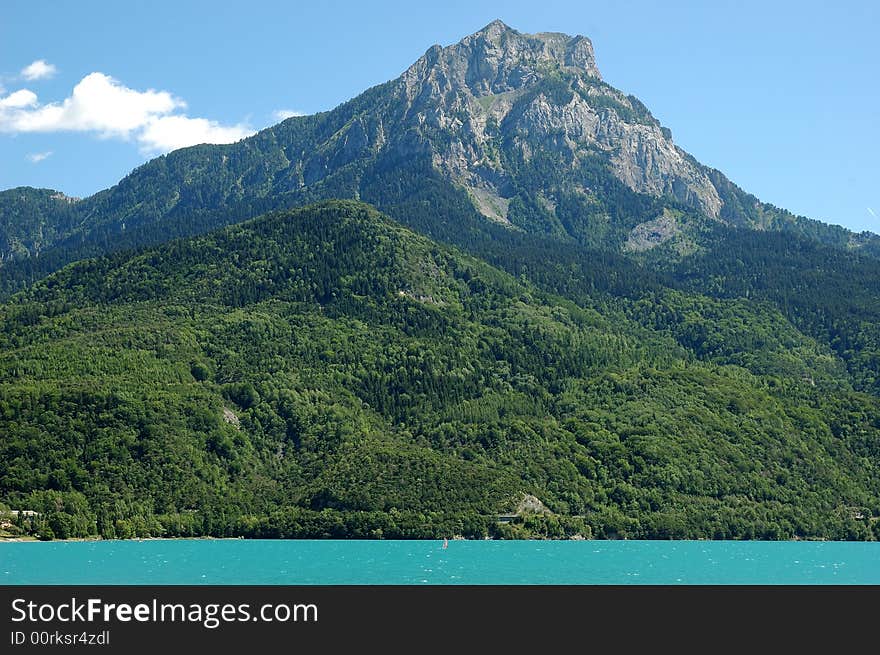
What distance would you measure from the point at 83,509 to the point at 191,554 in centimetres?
4916

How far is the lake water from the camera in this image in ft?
386

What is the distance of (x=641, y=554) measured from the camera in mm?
172500

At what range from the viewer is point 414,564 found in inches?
5591

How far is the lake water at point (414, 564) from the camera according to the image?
117688 mm
